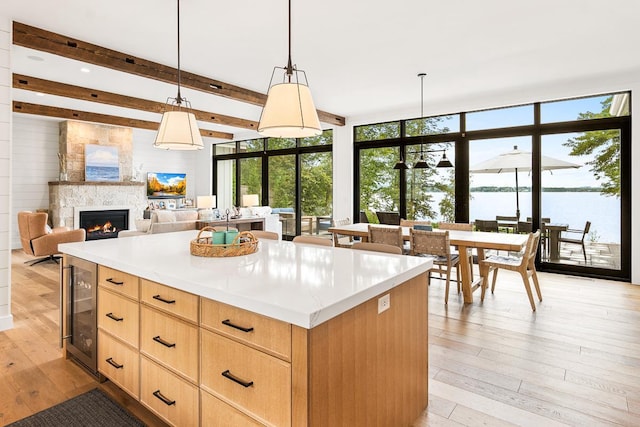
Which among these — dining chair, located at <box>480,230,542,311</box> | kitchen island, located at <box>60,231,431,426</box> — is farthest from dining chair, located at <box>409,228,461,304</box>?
kitchen island, located at <box>60,231,431,426</box>

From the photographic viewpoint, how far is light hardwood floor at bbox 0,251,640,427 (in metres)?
2.01

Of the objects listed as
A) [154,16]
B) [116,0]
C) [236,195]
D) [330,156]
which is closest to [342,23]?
[154,16]

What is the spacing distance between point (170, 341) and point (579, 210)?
5853 millimetres

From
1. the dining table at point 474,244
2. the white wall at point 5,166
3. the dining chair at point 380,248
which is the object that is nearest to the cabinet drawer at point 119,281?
the dining chair at point 380,248

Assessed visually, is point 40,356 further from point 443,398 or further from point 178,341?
point 443,398

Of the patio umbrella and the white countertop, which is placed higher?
the patio umbrella

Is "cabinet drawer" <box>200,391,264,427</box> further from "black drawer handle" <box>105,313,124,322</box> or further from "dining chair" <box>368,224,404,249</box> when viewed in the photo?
"dining chair" <box>368,224,404,249</box>

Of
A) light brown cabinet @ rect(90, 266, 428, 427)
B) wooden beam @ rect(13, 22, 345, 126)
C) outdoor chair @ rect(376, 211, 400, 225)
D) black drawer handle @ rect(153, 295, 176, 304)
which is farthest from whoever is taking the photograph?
outdoor chair @ rect(376, 211, 400, 225)

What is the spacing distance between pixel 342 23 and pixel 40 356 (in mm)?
3766

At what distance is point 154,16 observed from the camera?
3297 mm

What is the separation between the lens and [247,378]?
52.7 inches

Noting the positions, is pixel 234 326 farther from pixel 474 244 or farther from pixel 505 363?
pixel 474 244

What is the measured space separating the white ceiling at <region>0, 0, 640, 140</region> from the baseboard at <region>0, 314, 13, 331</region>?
275 centimetres

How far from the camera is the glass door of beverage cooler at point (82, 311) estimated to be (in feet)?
7.38
